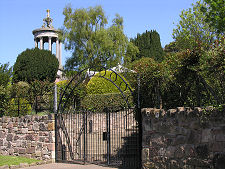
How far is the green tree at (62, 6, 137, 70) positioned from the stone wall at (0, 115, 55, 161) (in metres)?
18.4

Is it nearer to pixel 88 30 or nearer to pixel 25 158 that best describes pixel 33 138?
pixel 25 158

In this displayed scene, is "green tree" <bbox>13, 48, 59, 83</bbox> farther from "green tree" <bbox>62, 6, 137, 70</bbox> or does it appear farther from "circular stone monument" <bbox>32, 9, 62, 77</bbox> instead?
"circular stone monument" <bbox>32, 9, 62, 77</bbox>

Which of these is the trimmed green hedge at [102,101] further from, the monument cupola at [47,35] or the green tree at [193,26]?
the monument cupola at [47,35]

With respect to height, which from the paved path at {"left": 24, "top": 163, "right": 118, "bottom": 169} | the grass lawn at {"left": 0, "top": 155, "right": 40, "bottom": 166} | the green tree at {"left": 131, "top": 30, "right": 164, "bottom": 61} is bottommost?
the paved path at {"left": 24, "top": 163, "right": 118, "bottom": 169}

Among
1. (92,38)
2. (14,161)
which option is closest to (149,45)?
(92,38)

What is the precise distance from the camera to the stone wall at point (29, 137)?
11711mm

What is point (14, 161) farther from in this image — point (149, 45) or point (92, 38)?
point (149, 45)

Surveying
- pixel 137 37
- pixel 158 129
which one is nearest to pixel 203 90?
pixel 158 129

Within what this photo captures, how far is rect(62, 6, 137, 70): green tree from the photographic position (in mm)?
31641

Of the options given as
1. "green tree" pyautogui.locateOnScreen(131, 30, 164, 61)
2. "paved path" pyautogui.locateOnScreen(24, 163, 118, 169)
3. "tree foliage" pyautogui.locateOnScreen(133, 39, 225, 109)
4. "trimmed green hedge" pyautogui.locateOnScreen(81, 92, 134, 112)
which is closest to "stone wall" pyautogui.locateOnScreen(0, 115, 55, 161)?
"paved path" pyautogui.locateOnScreen(24, 163, 118, 169)

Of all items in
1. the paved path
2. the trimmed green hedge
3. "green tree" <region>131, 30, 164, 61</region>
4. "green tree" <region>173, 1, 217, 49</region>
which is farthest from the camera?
"green tree" <region>131, 30, 164, 61</region>

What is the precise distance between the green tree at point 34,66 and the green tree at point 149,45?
1165 centimetres

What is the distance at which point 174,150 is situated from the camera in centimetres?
750

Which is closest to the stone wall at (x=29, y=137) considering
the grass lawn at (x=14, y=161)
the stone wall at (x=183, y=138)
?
the grass lawn at (x=14, y=161)
